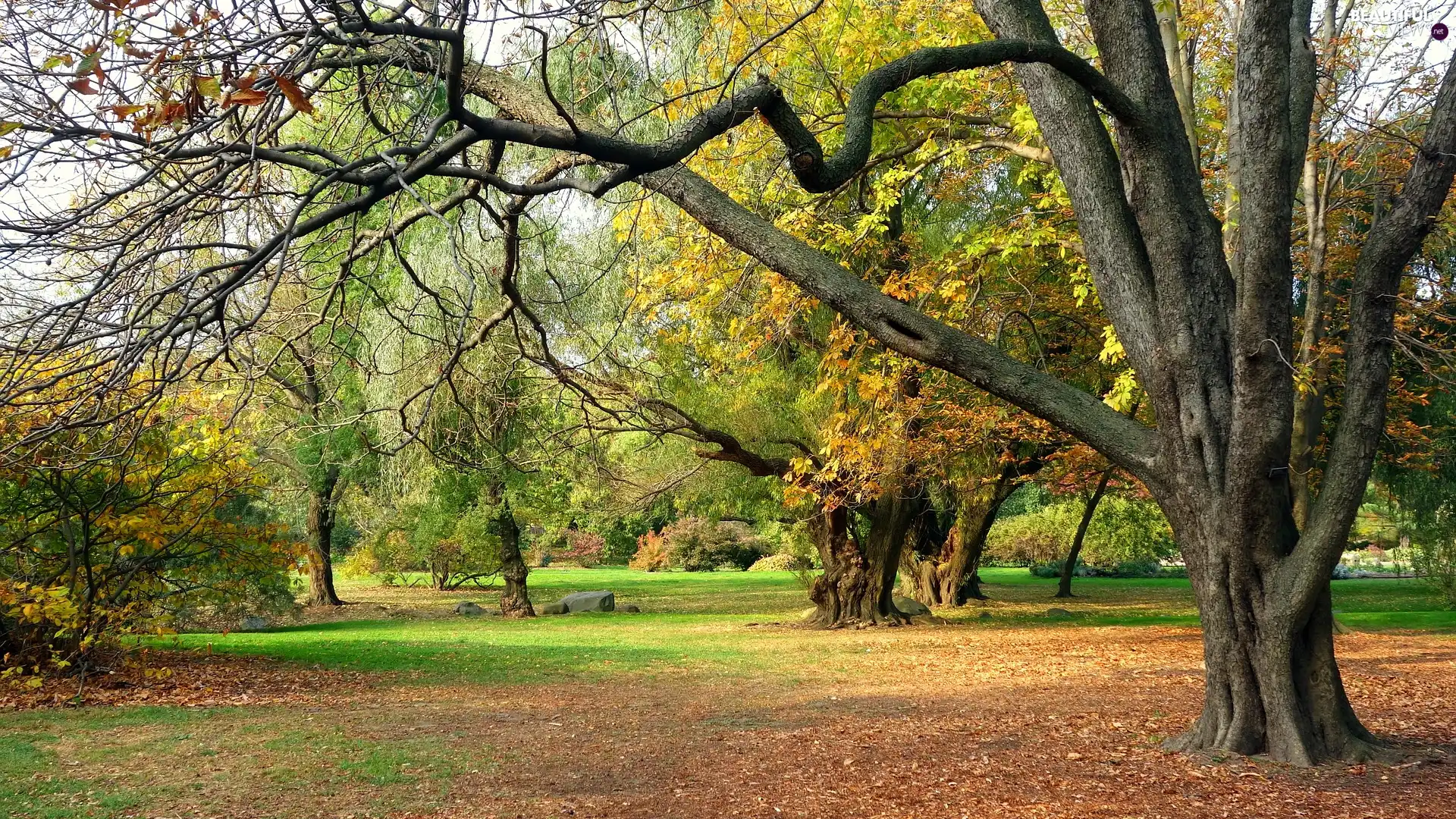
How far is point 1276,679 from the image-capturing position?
6.06m

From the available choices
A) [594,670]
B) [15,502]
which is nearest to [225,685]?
[15,502]

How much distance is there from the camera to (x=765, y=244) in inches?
255

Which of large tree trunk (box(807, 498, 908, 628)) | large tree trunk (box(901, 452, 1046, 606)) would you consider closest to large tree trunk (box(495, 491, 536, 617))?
large tree trunk (box(807, 498, 908, 628))

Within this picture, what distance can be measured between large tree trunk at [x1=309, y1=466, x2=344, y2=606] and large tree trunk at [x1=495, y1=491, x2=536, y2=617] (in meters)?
4.44

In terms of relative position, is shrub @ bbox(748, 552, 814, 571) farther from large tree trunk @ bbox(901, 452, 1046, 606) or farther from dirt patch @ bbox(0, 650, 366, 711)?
dirt patch @ bbox(0, 650, 366, 711)

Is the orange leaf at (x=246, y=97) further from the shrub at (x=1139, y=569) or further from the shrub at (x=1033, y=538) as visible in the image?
the shrub at (x=1139, y=569)

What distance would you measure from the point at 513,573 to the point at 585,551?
91.4 ft

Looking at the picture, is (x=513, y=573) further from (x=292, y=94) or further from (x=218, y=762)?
(x=292, y=94)

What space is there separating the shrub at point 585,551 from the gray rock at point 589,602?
24.8m

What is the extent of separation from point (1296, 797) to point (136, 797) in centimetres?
646

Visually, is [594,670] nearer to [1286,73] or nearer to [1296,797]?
[1296,797]

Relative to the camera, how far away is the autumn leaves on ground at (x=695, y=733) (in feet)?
18.7

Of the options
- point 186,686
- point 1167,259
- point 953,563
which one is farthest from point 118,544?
point 953,563

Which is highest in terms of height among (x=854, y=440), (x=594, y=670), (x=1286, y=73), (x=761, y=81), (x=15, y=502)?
(x=1286, y=73)
